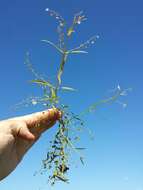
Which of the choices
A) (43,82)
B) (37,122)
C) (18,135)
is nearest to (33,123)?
(37,122)

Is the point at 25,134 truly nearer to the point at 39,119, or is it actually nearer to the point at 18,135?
the point at 18,135

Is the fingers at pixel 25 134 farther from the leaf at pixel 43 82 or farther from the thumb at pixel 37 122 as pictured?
the leaf at pixel 43 82

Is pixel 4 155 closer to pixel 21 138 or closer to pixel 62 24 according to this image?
pixel 21 138

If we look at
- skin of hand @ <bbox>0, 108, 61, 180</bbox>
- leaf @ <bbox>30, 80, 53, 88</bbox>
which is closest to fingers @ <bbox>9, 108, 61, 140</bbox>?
skin of hand @ <bbox>0, 108, 61, 180</bbox>

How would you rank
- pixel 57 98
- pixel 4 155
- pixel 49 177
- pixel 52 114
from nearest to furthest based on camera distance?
pixel 4 155 < pixel 52 114 < pixel 49 177 < pixel 57 98

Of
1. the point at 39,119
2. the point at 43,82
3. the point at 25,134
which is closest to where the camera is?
the point at 25,134

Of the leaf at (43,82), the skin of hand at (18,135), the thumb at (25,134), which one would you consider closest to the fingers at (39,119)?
the skin of hand at (18,135)

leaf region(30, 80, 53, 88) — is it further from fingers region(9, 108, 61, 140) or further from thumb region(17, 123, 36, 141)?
thumb region(17, 123, 36, 141)

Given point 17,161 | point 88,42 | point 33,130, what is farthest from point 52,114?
point 88,42

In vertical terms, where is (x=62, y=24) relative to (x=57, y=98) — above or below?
above
